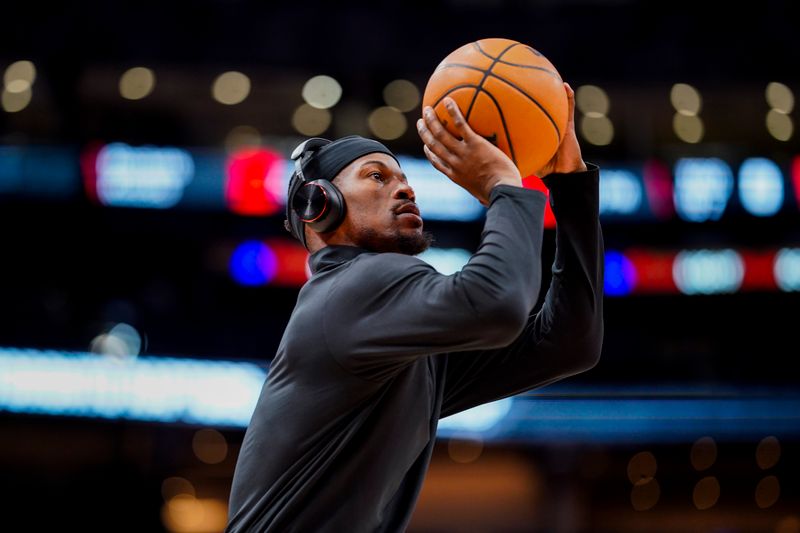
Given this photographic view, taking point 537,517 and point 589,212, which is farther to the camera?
point 537,517

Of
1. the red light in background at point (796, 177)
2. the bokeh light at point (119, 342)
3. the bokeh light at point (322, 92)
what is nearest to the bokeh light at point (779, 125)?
the red light in background at point (796, 177)

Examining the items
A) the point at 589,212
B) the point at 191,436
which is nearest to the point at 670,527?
the point at 191,436

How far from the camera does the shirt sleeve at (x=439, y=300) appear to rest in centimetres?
225

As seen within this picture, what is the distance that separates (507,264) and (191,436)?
46.1ft

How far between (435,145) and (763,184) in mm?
16219

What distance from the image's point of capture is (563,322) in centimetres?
273

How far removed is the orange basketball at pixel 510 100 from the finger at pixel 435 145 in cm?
4

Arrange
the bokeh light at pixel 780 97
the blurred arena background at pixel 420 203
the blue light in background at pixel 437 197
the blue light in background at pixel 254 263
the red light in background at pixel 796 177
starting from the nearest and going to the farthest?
1. the blurred arena background at pixel 420 203
2. the blue light in background at pixel 437 197
3. the red light in background at pixel 796 177
4. the blue light in background at pixel 254 263
5. the bokeh light at pixel 780 97

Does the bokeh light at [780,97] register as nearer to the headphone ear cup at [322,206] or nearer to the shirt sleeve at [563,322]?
the shirt sleeve at [563,322]

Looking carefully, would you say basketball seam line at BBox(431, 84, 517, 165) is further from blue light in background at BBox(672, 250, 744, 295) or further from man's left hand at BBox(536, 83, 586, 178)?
blue light in background at BBox(672, 250, 744, 295)

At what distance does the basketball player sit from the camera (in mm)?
2307

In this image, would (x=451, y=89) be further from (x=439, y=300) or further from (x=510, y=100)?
(x=439, y=300)

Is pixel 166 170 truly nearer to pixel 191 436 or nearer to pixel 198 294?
pixel 198 294

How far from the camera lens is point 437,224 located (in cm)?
1723
